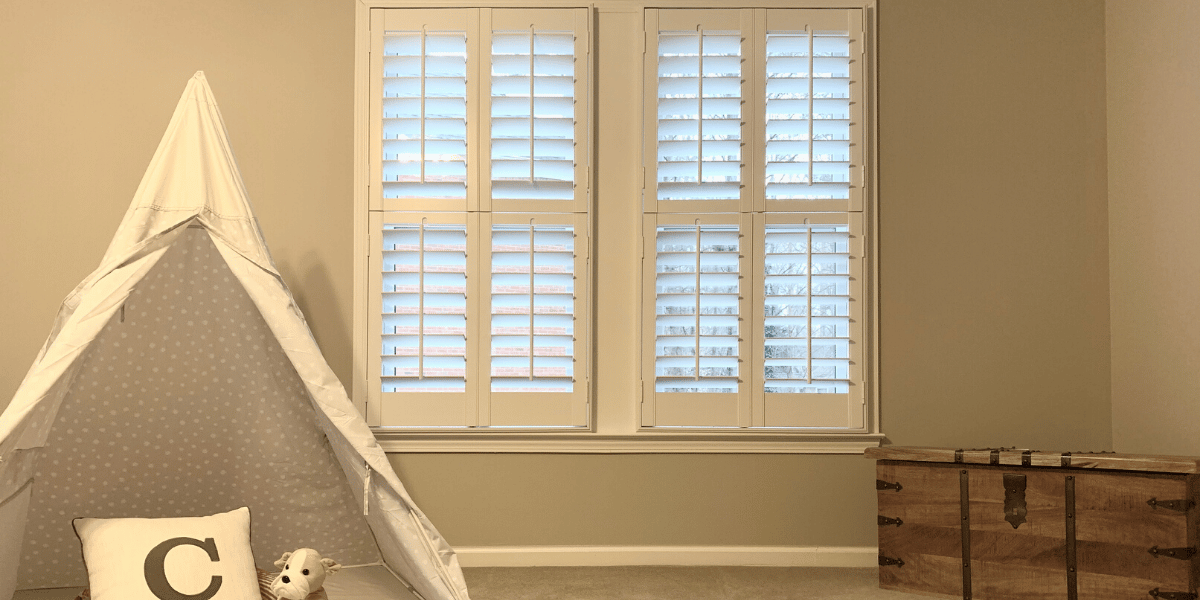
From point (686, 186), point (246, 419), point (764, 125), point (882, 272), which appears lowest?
point (246, 419)

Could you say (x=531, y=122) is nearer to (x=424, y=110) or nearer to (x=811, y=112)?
(x=424, y=110)

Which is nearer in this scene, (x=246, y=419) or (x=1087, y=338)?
(x=246, y=419)

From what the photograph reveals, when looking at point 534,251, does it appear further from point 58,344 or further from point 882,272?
point 58,344

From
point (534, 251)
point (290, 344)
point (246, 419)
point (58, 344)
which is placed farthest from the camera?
point (534, 251)

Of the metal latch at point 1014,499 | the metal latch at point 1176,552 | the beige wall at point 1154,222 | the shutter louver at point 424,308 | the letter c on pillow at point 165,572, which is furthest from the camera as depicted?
the shutter louver at point 424,308

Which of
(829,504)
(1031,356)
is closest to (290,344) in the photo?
(829,504)

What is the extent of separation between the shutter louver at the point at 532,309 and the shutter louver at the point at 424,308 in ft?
0.44

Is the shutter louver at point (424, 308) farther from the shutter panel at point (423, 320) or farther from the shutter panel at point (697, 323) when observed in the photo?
the shutter panel at point (697, 323)

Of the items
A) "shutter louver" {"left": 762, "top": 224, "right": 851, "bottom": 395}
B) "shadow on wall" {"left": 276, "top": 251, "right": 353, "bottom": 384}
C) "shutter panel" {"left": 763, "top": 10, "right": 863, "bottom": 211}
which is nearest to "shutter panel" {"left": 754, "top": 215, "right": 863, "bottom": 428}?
"shutter louver" {"left": 762, "top": 224, "right": 851, "bottom": 395}

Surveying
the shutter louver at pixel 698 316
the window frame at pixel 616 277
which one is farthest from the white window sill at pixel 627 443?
the shutter louver at pixel 698 316

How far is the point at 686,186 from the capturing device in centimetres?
296

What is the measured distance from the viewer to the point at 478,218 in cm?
294

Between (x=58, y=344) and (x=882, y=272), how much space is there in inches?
105

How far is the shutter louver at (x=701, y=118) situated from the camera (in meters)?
2.94
